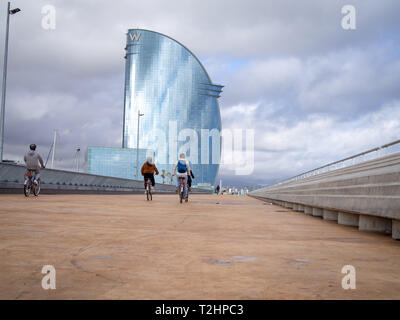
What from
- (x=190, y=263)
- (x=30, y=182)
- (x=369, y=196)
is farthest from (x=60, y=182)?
(x=190, y=263)

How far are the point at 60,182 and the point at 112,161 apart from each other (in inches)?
5632

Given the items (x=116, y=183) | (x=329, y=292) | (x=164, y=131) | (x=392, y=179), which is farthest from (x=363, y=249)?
(x=164, y=131)

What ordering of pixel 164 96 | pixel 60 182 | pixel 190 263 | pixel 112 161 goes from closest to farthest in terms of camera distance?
1. pixel 190 263
2. pixel 60 182
3. pixel 112 161
4. pixel 164 96

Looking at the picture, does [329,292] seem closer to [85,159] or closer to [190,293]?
[190,293]

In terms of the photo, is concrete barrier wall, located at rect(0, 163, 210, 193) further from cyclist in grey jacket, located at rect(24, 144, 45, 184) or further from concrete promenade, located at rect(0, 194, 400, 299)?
concrete promenade, located at rect(0, 194, 400, 299)

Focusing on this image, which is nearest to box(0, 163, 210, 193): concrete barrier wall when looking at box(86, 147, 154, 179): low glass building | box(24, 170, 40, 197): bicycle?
box(24, 170, 40, 197): bicycle

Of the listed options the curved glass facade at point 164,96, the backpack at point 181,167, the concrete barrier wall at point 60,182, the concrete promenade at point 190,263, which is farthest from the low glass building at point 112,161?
the concrete promenade at point 190,263

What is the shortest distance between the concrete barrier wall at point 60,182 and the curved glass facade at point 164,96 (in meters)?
133

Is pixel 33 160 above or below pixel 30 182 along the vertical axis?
above

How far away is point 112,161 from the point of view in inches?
6644

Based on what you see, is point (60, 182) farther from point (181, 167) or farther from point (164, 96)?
point (164, 96)

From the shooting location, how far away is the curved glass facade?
583 feet

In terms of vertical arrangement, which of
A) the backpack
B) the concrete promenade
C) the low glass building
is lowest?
the concrete promenade

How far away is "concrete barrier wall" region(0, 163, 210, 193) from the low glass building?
125251mm
